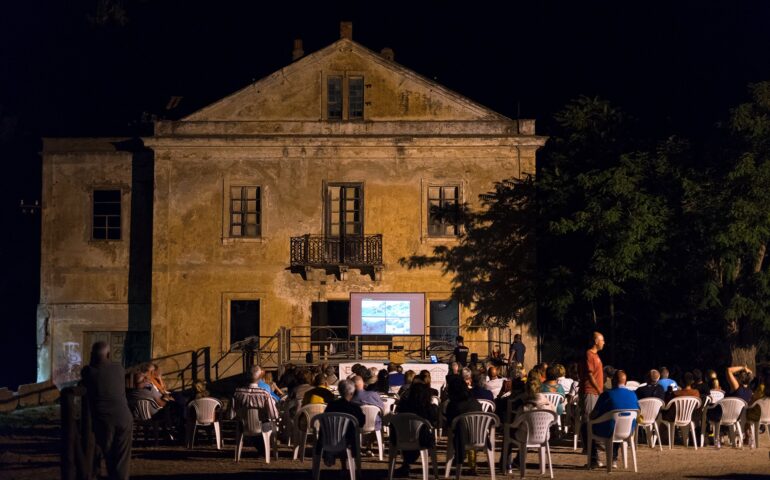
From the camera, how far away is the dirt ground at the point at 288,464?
15.4 m

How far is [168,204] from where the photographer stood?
3244cm

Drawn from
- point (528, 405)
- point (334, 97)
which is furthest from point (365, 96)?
point (528, 405)

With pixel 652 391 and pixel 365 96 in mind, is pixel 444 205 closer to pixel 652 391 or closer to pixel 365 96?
pixel 365 96

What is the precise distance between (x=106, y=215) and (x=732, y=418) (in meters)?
19.9

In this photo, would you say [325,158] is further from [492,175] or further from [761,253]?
[761,253]

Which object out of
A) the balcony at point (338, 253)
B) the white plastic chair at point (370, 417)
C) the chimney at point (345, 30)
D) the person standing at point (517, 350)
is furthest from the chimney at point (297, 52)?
the white plastic chair at point (370, 417)

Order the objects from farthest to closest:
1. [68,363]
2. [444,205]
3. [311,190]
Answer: [68,363] → [311,190] → [444,205]

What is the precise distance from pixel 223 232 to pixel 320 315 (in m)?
3.28

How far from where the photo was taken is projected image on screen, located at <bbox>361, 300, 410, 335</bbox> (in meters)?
30.6

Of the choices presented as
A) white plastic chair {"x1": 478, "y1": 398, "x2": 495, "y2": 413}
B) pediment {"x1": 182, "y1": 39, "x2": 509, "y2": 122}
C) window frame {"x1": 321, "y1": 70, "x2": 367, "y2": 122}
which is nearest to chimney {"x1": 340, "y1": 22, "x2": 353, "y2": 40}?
pediment {"x1": 182, "y1": 39, "x2": 509, "y2": 122}

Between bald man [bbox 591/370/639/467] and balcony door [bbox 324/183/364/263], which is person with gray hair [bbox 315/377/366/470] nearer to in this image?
bald man [bbox 591/370/639/467]

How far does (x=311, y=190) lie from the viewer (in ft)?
106

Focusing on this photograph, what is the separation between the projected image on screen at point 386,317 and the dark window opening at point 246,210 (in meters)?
3.85

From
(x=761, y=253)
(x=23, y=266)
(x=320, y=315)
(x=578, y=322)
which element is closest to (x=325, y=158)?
(x=320, y=315)
